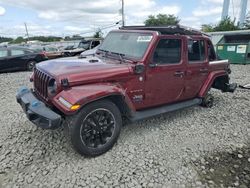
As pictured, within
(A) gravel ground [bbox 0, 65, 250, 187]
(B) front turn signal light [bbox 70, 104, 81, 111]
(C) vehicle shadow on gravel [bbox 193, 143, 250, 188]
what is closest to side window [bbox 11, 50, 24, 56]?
(A) gravel ground [bbox 0, 65, 250, 187]

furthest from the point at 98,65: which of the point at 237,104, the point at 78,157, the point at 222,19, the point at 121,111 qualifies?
the point at 222,19

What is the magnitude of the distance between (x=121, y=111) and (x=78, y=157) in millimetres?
993

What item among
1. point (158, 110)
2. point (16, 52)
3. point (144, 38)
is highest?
point (144, 38)

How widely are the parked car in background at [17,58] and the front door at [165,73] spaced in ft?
32.0

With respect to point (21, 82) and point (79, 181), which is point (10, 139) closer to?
point (79, 181)

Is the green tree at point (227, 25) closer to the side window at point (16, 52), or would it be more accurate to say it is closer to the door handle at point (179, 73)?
A: the side window at point (16, 52)

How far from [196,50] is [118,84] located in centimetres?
229

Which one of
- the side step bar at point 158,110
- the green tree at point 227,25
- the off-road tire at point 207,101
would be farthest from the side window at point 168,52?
the green tree at point 227,25

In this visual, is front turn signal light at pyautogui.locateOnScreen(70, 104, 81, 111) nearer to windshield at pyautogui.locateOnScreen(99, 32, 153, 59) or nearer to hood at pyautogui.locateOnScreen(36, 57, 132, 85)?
hood at pyautogui.locateOnScreen(36, 57, 132, 85)

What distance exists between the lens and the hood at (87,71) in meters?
3.18

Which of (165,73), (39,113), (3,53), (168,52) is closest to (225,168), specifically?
(165,73)

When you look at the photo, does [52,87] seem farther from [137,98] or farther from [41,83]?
[137,98]

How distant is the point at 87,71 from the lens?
130 inches

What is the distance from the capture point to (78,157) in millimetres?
3400
